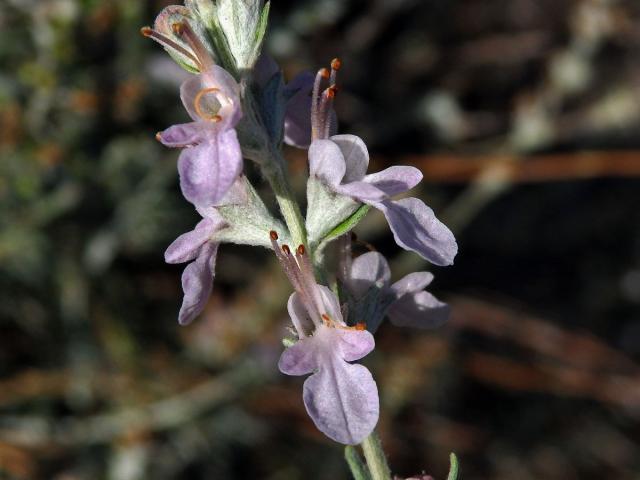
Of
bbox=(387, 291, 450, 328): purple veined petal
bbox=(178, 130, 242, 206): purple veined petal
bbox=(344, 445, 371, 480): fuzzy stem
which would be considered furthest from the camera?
bbox=(387, 291, 450, 328): purple veined petal

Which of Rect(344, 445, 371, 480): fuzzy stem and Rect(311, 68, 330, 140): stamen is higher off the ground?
Rect(311, 68, 330, 140): stamen

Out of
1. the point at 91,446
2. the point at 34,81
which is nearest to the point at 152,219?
the point at 34,81

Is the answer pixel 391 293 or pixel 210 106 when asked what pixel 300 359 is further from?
pixel 210 106

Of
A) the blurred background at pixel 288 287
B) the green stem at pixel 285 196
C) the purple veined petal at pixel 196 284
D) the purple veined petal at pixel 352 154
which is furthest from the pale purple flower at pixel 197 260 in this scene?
the blurred background at pixel 288 287

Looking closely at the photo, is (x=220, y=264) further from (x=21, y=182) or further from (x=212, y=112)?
(x=212, y=112)

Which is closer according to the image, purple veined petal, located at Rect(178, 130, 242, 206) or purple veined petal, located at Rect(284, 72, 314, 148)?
purple veined petal, located at Rect(178, 130, 242, 206)

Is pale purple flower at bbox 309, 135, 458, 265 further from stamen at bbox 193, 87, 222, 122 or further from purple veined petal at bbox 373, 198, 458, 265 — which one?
stamen at bbox 193, 87, 222, 122

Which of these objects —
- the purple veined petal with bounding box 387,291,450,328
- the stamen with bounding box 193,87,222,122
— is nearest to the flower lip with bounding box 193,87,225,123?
the stamen with bounding box 193,87,222,122

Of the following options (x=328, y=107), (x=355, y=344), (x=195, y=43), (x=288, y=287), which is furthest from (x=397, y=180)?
(x=288, y=287)
